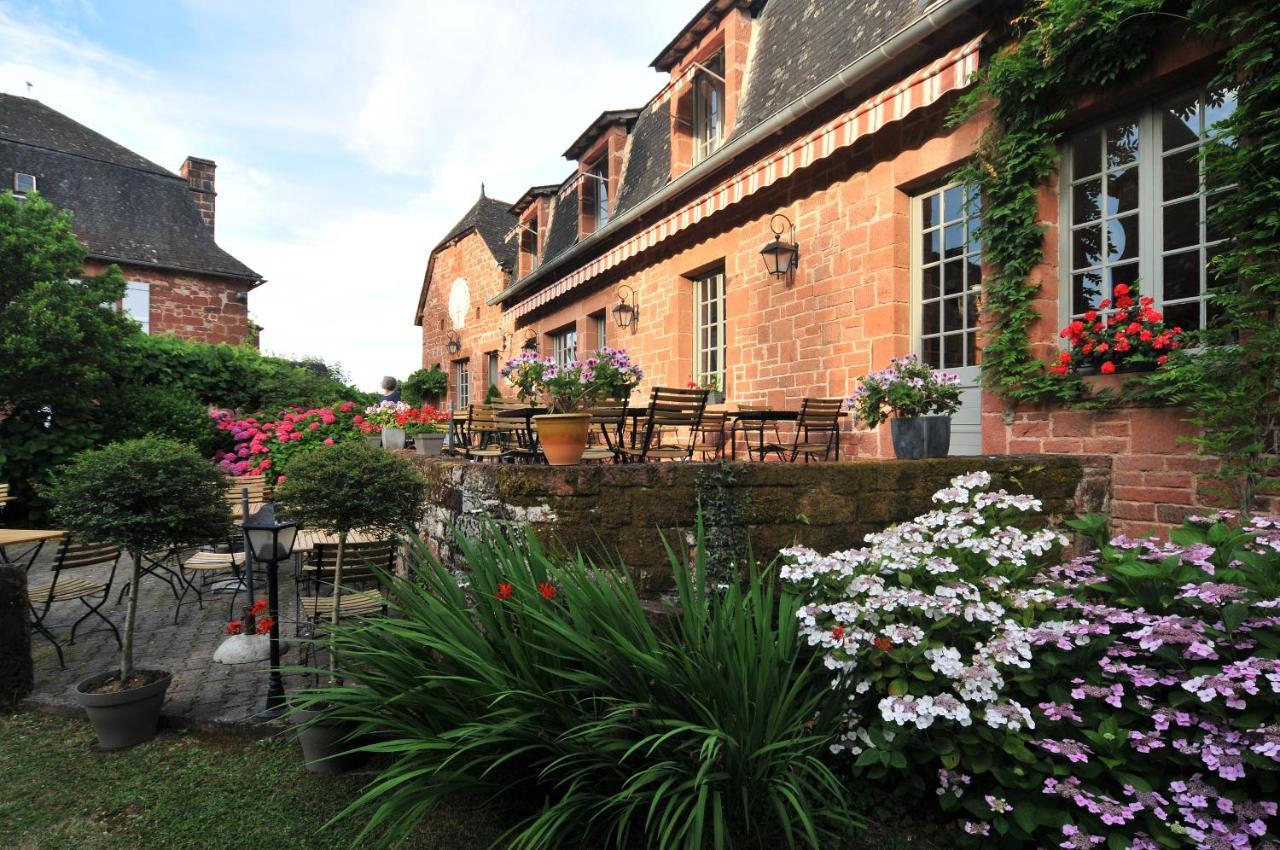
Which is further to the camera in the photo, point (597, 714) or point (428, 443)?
point (428, 443)

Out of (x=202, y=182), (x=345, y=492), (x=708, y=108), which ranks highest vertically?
(x=202, y=182)

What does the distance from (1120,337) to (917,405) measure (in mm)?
1241

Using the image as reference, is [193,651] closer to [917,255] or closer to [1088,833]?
[1088,833]

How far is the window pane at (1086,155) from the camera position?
451 cm

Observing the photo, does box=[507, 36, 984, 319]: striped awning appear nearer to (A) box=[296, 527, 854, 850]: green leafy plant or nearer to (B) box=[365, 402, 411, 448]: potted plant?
(B) box=[365, 402, 411, 448]: potted plant

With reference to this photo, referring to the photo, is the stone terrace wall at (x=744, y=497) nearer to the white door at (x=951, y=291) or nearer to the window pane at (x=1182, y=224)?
the white door at (x=951, y=291)

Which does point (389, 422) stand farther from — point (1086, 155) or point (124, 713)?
point (1086, 155)

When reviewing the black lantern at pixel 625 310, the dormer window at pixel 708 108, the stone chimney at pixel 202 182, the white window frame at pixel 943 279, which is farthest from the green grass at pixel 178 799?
the stone chimney at pixel 202 182

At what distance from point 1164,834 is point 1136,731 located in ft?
0.98

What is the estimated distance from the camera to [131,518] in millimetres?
3562

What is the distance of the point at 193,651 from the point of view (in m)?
4.80

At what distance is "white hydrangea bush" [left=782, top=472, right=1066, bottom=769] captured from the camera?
2275mm

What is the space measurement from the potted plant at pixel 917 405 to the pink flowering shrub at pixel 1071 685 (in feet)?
5.22

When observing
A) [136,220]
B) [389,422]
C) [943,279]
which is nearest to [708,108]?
[943,279]
